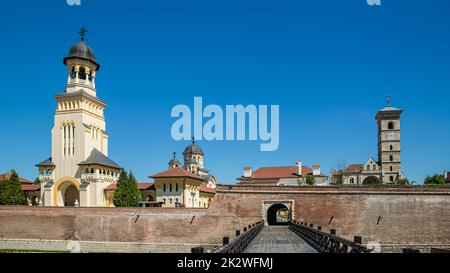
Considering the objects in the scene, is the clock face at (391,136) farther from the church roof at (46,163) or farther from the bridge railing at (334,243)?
the bridge railing at (334,243)

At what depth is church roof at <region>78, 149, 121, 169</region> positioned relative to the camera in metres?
41.3

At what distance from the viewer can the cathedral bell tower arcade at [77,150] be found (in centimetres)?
4128

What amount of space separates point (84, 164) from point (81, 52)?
1185 centimetres

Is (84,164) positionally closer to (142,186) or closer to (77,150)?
(77,150)

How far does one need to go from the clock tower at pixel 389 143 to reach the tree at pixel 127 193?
34.7m

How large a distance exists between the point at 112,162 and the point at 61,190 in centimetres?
564

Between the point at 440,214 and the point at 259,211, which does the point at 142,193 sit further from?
the point at 440,214

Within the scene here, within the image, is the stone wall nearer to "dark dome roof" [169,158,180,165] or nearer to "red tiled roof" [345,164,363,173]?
"red tiled roof" [345,164,363,173]

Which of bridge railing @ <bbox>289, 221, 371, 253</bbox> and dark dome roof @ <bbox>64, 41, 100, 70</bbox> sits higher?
dark dome roof @ <bbox>64, 41, 100, 70</bbox>

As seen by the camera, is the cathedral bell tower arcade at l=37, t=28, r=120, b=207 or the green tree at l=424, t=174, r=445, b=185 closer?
the cathedral bell tower arcade at l=37, t=28, r=120, b=207

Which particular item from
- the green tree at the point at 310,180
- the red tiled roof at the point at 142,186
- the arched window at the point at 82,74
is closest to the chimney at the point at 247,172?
the green tree at the point at 310,180

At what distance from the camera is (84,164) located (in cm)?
4119

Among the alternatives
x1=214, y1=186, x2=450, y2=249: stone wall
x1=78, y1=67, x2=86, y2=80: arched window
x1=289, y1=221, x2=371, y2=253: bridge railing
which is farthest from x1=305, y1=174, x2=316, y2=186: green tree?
x1=289, y1=221, x2=371, y2=253: bridge railing

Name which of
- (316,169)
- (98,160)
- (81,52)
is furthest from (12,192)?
(316,169)
